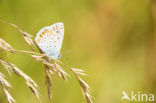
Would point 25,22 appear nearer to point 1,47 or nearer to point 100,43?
point 100,43

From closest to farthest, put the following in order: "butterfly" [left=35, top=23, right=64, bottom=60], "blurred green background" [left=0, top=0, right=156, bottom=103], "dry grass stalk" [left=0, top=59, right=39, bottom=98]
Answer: "dry grass stalk" [left=0, top=59, right=39, bottom=98], "butterfly" [left=35, top=23, right=64, bottom=60], "blurred green background" [left=0, top=0, right=156, bottom=103]

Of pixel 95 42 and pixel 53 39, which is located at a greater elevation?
pixel 53 39

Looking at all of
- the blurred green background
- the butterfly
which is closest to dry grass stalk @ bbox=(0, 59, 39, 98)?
the butterfly

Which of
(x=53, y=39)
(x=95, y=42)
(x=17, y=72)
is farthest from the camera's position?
(x=95, y=42)

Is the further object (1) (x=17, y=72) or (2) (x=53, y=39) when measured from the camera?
(2) (x=53, y=39)

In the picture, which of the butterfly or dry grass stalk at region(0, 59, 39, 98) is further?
the butterfly

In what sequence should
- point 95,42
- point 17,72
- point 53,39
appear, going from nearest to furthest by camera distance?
point 17,72
point 53,39
point 95,42

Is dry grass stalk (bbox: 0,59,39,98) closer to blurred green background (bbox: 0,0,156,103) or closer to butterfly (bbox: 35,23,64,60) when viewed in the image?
butterfly (bbox: 35,23,64,60)

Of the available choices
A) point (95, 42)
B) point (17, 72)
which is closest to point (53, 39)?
point (17, 72)

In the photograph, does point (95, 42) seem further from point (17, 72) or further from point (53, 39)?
point (17, 72)

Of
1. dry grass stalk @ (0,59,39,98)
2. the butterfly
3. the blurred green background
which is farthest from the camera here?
the blurred green background

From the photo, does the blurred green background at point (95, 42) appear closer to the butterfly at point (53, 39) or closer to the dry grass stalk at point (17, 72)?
the butterfly at point (53, 39)
